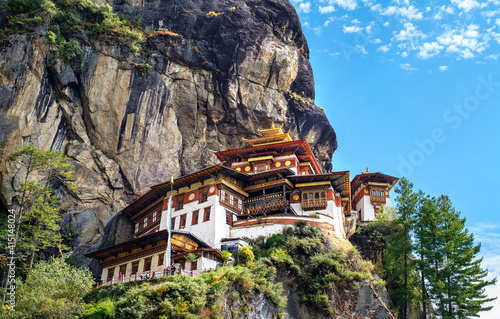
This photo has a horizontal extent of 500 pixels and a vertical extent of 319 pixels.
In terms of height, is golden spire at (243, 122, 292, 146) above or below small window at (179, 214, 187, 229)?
above

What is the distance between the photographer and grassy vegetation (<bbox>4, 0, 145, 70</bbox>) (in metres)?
54.8

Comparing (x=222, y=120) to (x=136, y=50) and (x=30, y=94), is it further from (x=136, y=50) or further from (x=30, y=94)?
(x=30, y=94)

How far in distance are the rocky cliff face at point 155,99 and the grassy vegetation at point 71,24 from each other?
41.9 inches

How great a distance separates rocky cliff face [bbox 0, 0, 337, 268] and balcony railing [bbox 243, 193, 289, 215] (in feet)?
42.9

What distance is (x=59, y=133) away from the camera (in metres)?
52.8

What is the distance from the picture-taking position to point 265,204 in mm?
47844

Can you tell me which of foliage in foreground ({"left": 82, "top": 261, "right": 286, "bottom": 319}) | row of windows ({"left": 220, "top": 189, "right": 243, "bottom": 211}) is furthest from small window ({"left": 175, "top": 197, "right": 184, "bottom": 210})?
foliage in foreground ({"left": 82, "top": 261, "right": 286, "bottom": 319})

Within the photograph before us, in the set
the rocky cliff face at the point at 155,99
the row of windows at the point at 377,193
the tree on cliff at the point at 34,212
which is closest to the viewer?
the tree on cliff at the point at 34,212

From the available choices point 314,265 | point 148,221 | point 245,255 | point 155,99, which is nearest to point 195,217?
point 148,221

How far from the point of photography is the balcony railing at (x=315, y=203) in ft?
159

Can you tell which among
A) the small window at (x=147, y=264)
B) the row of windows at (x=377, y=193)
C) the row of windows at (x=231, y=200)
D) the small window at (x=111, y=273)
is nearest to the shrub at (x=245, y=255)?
the small window at (x=147, y=264)

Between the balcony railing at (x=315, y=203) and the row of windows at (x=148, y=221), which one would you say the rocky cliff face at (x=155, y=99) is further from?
the balcony railing at (x=315, y=203)

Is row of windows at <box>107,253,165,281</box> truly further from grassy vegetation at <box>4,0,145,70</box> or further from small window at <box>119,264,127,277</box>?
grassy vegetation at <box>4,0,145,70</box>

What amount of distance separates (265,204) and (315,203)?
491 cm
